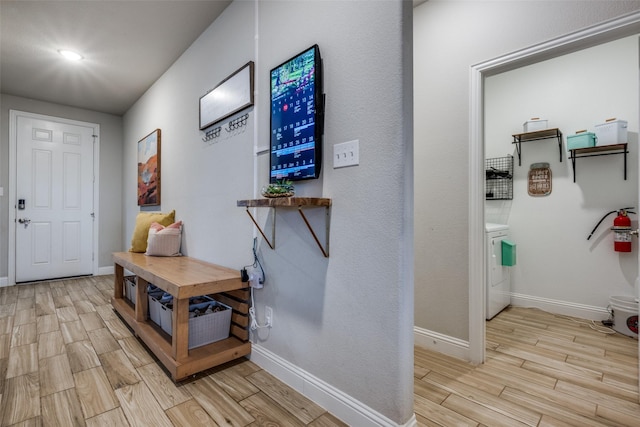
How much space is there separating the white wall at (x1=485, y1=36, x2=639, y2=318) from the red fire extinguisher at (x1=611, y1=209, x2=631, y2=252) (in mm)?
88

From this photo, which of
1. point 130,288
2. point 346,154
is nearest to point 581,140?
point 346,154

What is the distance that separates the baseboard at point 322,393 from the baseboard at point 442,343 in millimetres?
893

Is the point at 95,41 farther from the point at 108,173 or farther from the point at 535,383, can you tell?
the point at 535,383

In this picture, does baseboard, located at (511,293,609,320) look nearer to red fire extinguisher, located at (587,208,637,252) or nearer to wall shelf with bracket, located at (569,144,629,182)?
red fire extinguisher, located at (587,208,637,252)

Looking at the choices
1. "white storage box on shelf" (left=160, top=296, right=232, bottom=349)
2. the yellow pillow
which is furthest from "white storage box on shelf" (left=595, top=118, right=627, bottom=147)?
the yellow pillow

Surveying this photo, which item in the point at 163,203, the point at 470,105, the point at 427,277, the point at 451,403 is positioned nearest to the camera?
the point at 451,403

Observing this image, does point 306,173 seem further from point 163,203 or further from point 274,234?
point 163,203

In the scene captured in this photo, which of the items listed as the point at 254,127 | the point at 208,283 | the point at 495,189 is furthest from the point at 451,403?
the point at 495,189

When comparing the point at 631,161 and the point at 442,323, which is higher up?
the point at 631,161

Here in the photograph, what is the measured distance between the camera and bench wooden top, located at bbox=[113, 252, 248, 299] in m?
1.71

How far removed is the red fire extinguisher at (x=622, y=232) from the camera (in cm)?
256

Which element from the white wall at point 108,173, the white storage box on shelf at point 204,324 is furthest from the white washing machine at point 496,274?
the white wall at point 108,173

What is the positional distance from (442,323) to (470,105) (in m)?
1.52

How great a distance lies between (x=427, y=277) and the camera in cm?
222
